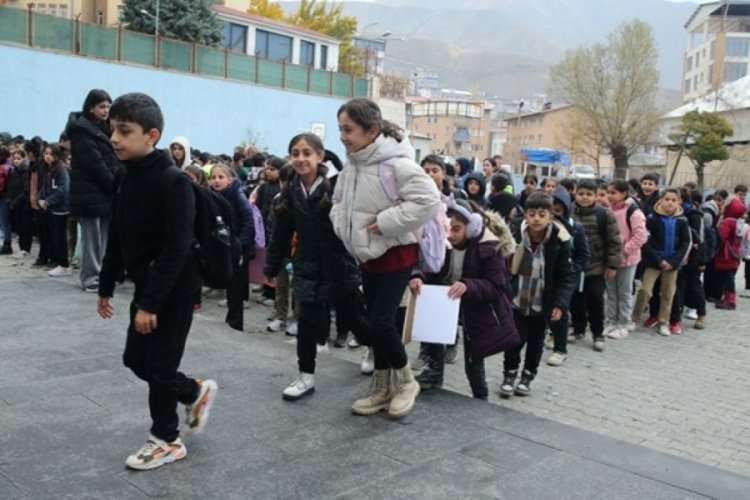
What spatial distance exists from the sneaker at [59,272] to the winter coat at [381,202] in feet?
20.5

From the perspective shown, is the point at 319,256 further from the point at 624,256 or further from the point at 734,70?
the point at 734,70

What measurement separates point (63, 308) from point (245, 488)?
15.3 feet

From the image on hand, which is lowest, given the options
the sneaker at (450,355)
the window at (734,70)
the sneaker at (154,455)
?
the sneaker at (450,355)

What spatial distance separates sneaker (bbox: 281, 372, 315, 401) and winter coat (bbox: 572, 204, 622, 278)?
436 centimetres

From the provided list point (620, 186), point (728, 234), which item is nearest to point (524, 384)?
point (620, 186)

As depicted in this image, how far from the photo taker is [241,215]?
827 centimetres

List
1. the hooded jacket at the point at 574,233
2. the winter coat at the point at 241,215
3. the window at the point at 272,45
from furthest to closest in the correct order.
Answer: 1. the window at the point at 272,45
2. the winter coat at the point at 241,215
3. the hooded jacket at the point at 574,233

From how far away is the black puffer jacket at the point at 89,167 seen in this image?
8.01 meters

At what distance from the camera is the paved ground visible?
3939 millimetres

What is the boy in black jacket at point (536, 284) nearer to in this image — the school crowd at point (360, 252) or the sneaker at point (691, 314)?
the school crowd at point (360, 252)

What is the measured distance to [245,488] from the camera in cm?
383

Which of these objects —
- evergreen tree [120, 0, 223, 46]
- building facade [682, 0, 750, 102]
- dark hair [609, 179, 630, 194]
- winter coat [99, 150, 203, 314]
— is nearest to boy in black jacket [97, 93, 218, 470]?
winter coat [99, 150, 203, 314]

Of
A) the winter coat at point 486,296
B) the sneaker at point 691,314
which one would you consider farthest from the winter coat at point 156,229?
the sneaker at point 691,314

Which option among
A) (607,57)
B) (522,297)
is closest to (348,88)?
(607,57)
